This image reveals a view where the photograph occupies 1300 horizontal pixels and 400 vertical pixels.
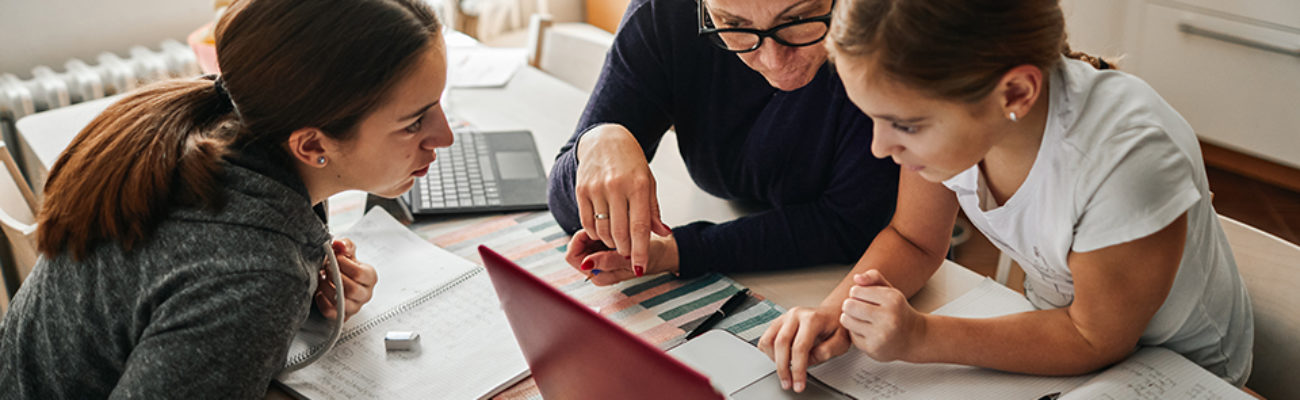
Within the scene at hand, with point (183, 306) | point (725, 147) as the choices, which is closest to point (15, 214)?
point (183, 306)

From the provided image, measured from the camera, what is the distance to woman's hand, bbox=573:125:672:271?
104cm

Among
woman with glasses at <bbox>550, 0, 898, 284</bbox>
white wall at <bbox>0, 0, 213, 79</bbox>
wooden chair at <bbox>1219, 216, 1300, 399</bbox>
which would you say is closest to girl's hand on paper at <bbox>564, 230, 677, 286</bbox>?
woman with glasses at <bbox>550, 0, 898, 284</bbox>

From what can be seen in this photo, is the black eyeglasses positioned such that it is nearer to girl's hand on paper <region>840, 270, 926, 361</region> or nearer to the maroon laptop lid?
girl's hand on paper <region>840, 270, 926, 361</region>

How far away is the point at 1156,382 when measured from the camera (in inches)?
33.6

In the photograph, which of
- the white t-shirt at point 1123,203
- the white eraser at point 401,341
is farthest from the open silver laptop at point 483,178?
the white t-shirt at point 1123,203

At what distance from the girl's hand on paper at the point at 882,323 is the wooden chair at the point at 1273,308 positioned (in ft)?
1.27

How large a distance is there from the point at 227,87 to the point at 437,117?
20cm

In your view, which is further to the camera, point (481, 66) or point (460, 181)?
point (481, 66)

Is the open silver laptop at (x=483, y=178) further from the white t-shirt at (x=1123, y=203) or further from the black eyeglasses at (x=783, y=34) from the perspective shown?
the white t-shirt at (x=1123, y=203)

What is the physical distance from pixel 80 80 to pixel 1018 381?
2.34 meters

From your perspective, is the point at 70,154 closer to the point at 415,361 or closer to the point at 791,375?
the point at 415,361

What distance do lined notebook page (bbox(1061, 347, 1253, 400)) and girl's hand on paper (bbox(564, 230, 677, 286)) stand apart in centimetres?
46

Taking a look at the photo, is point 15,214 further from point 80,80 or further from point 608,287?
point 80,80

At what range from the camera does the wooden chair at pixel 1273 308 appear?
96 cm
